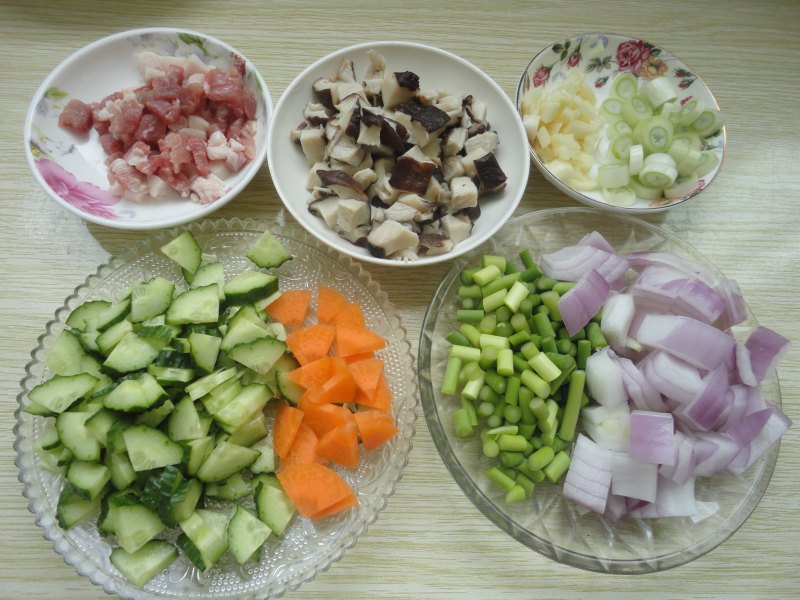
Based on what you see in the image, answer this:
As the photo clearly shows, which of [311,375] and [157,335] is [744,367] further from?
[157,335]

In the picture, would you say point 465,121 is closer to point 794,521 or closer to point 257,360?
point 257,360

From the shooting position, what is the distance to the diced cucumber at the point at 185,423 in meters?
1.45

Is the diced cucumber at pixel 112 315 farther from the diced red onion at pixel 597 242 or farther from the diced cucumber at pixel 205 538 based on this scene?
the diced red onion at pixel 597 242

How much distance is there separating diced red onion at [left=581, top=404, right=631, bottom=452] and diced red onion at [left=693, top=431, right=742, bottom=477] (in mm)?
189

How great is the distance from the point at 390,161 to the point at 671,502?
1.33m

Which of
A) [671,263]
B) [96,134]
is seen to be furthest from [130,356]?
[671,263]

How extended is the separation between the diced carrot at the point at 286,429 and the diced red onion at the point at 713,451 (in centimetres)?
110

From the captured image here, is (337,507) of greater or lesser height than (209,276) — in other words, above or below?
below

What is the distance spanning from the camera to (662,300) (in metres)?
1.67

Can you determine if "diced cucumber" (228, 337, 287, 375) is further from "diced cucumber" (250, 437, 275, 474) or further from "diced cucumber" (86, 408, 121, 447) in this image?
"diced cucumber" (86, 408, 121, 447)

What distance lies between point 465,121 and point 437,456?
1.10m

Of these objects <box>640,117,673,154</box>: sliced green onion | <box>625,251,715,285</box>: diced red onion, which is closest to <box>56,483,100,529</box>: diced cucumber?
<box>625,251,715,285</box>: diced red onion

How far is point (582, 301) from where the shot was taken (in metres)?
1.63

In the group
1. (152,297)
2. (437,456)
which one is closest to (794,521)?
(437,456)
